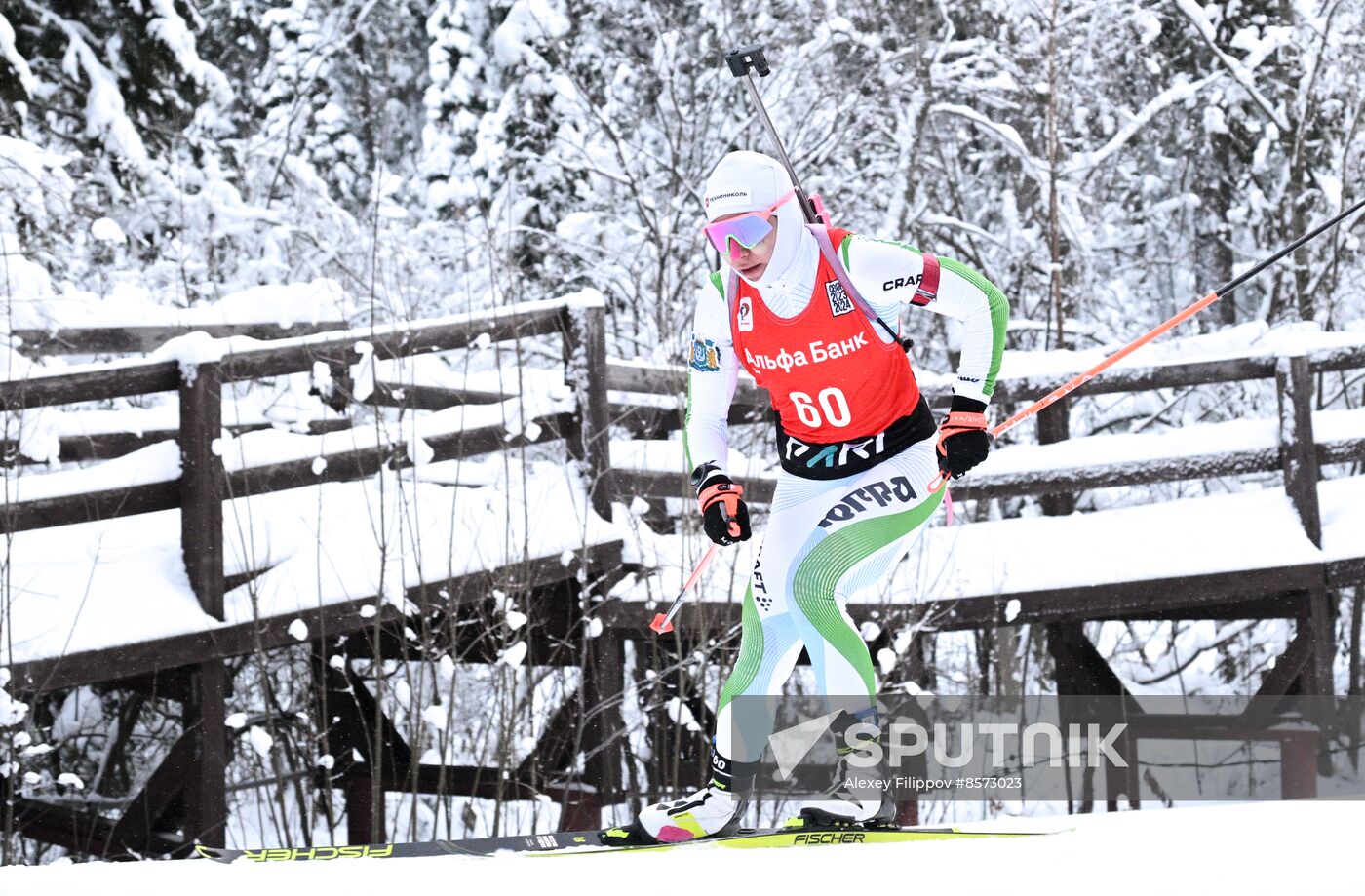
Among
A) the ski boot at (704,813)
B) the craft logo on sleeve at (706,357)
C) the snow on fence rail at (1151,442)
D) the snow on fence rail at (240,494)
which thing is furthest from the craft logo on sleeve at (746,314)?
the snow on fence rail at (1151,442)

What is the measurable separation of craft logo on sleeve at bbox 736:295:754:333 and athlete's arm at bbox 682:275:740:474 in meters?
0.06

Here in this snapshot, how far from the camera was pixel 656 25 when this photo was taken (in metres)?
10.5

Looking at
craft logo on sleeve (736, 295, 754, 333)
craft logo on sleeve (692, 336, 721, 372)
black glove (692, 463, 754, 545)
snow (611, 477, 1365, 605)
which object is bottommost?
snow (611, 477, 1365, 605)

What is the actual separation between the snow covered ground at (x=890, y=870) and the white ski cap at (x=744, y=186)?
5.12 ft

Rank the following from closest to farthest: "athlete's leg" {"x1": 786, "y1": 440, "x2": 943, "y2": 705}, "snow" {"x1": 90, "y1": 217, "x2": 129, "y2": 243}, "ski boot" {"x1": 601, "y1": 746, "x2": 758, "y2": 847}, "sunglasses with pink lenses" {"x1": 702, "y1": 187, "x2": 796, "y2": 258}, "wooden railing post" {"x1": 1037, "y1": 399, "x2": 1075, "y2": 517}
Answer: "sunglasses with pink lenses" {"x1": 702, "y1": 187, "x2": 796, "y2": 258} → "athlete's leg" {"x1": 786, "y1": 440, "x2": 943, "y2": 705} → "ski boot" {"x1": 601, "y1": 746, "x2": 758, "y2": 847} → "wooden railing post" {"x1": 1037, "y1": 399, "x2": 1075, "y2": 517} → "snow" {"x1": 90, "y1": 217, "x2": 129, "y2": 243}

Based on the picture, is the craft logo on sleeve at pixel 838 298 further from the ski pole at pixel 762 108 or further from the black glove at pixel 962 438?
the black glove at pixel 962 438

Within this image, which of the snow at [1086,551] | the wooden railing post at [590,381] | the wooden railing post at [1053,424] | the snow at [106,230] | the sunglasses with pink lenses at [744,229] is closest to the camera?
the sunglasses with pink lenses at [744,229]

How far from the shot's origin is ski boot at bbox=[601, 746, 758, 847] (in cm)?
362

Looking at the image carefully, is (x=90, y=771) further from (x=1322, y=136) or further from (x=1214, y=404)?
(x=1322, y=136)

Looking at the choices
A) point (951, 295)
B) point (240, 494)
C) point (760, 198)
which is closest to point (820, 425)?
point (951, 295)

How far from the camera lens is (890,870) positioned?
2521 millimetres

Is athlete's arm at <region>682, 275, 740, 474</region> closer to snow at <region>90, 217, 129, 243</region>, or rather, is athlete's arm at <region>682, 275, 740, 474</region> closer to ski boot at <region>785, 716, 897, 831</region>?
ski boot at <region>785, 716, 897, 831</region>

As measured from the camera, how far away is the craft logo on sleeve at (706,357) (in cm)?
367

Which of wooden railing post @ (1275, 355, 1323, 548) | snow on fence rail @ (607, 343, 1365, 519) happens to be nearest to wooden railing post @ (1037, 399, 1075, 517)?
snow on fence rail @ (607, 343, 1365, 519)
